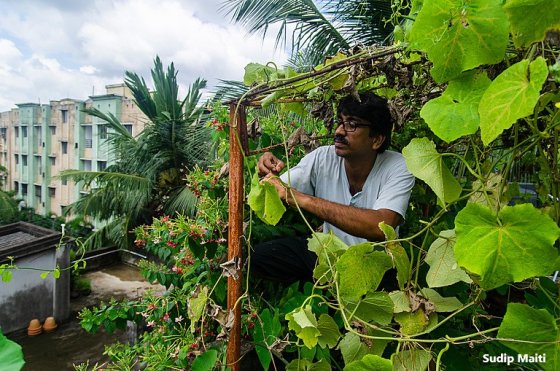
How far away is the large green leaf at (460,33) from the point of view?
0.59 m

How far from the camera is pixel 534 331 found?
2.03 ft

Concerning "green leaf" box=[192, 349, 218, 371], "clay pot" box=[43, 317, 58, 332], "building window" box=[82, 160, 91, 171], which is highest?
"building window" box=[82, 160, 91, 171]

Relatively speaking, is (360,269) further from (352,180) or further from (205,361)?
(352,180)

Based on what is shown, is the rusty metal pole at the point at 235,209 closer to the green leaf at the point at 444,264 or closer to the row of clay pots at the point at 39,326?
the green leaf at the point at 444,264

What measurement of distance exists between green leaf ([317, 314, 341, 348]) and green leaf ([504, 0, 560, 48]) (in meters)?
0.61

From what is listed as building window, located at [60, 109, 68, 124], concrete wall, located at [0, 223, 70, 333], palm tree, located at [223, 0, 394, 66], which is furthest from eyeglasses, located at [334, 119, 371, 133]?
building window, located at [60, 109, 68, 124]

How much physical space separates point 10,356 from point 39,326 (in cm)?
840

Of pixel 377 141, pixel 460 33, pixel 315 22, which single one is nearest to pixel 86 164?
pixel 315 22

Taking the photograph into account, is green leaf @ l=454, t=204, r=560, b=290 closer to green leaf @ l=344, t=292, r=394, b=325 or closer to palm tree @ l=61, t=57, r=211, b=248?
green leaf @ l=344, t=292, r=394, b=325

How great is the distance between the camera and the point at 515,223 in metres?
0.58

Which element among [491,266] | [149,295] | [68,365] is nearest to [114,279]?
[68,365]

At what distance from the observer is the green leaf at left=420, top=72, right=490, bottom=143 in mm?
622

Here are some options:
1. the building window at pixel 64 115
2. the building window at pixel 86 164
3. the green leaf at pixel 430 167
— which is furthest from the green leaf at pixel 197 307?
the building window at pixel 64 115

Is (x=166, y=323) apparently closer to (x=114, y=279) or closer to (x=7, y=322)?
(x=7, y=322)
